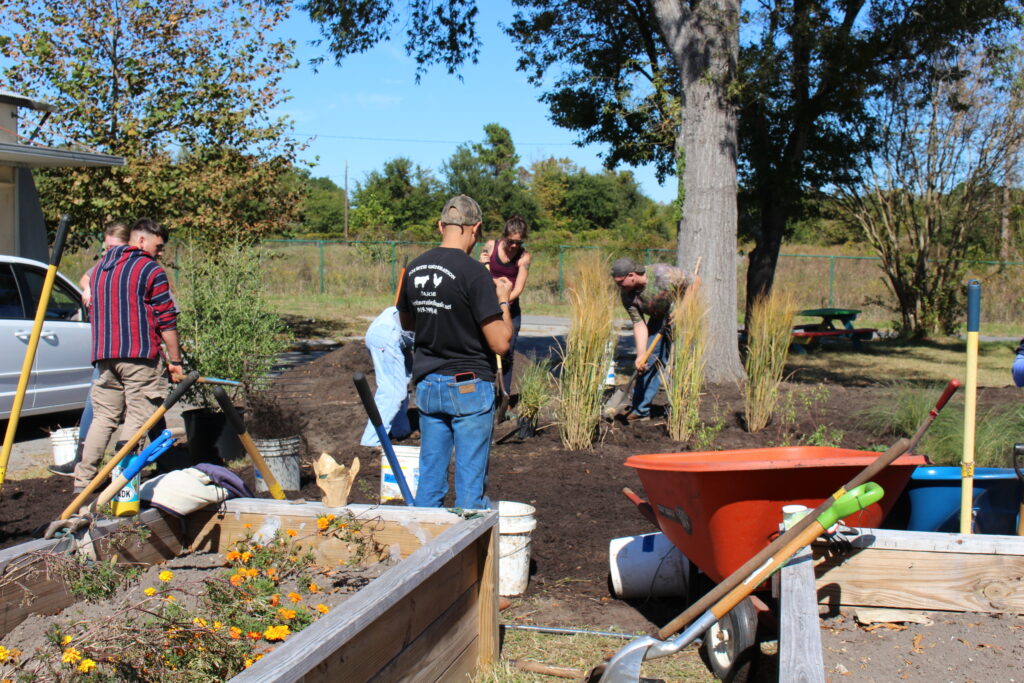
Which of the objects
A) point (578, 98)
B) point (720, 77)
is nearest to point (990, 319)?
point (578, 98)

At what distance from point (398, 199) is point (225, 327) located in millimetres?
43129

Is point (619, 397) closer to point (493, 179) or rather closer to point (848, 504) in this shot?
point (848, 504)

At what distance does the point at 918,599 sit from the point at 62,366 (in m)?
7.49

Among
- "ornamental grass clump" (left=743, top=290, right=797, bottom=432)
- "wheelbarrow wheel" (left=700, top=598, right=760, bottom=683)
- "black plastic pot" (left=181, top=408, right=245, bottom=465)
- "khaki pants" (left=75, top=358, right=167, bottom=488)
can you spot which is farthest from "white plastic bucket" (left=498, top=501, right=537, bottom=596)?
"ornamental grass clump" (left=743, top=290, right=797, bottom=432)

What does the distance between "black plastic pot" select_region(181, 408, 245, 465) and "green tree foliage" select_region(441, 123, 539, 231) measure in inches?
1386

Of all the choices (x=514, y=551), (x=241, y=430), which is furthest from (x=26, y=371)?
(x=514, y=551)

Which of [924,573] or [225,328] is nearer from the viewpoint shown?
[924,573]

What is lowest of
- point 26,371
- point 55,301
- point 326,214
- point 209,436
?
point 209,436

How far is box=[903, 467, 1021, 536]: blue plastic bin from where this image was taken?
3.95 m

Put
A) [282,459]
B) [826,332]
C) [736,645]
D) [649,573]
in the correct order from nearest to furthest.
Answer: [736,645], [649,573], [282,459], [826,332]

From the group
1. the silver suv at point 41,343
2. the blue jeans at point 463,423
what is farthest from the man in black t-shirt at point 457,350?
the silver suv at point 41,343

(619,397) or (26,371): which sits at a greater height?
(26,371)

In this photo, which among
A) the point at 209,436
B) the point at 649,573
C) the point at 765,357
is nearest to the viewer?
the point at 649,573

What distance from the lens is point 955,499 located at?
394 centimetres
